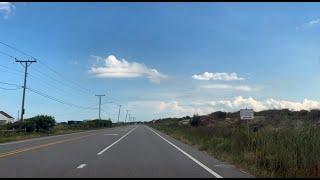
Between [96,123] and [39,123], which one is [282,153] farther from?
[96,123]

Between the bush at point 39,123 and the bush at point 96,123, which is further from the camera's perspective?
the bush at point 96,123

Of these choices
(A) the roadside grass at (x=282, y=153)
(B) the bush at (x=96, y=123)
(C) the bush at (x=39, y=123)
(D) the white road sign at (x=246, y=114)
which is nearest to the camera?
Answer: (A) the roadside grass at (x=282, y=153)

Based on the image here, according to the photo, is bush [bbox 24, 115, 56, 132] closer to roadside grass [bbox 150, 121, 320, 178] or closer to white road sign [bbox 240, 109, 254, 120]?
white road sign [bbox 240, 109, 254, 120]

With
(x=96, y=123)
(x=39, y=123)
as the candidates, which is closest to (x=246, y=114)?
(x=39, y=123)

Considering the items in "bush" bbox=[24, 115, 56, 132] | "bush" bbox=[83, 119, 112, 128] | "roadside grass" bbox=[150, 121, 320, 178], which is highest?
"bush" bbox=[83, 119, 112, 128]

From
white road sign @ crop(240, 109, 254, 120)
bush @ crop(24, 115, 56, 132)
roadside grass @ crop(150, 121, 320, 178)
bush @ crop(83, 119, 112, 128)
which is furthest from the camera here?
bush @ crop(83, 119, 112, 128)

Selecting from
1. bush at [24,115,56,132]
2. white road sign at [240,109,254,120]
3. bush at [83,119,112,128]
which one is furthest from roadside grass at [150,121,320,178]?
bush at [83,119,112,128]

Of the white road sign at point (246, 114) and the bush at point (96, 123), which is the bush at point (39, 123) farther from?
the bush at point (96, 123)

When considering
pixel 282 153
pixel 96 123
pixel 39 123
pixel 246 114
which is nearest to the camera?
pixel 282 153

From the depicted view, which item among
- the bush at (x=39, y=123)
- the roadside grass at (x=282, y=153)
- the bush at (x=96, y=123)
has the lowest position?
the roadside grass at (x=282, y=153)

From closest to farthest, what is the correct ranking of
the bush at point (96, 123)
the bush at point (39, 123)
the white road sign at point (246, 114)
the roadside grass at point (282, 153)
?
the roadside grass at point (282, 153) → the white road sign at point (246, 114) → the bush at point (39, 123) → the bush at point (96, 123)

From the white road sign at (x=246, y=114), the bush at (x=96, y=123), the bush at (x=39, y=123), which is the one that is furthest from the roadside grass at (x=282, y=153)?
the bush at (x=96, y=123)

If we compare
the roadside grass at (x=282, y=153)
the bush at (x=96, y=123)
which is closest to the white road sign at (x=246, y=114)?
the roadside grass at (x=282, y=153)

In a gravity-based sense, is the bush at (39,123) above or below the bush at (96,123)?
below
